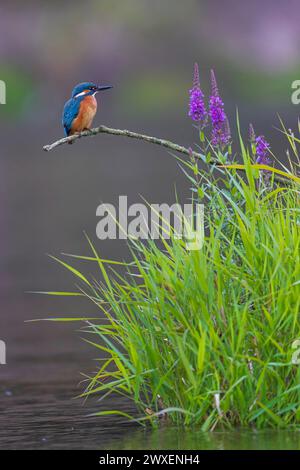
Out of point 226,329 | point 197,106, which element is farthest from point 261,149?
point 226,329

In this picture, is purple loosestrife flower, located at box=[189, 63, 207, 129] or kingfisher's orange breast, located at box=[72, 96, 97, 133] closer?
purple loosestrife flower, located at box=[189, 63, 207, 129]

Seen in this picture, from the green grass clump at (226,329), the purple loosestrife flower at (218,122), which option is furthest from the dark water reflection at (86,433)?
the purple loosestrife flower at (218,122)

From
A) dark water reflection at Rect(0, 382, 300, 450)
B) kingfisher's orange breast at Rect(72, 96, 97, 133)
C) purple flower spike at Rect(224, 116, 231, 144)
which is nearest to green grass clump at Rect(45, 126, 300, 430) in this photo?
dark water reflection at Rect(0, 382, 300, 450)

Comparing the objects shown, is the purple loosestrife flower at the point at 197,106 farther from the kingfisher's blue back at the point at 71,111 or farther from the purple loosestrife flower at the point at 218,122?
the kingfisher's blue back at the point at 71,111

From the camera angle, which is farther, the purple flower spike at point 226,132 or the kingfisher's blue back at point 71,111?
the kingfisher's blue back at point 71,111

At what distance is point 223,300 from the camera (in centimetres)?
597

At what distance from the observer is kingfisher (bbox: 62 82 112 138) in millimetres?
8000

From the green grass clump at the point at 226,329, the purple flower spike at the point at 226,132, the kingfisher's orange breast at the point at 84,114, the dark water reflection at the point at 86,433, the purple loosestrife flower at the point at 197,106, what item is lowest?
the dark water reflection at the point at 86,433

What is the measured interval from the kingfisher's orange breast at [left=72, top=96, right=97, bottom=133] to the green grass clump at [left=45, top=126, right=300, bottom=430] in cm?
188

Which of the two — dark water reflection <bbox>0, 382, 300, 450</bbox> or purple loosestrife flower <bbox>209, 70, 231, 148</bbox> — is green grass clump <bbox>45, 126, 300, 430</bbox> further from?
purple loosestrife flower <bbox>209, 70, 231, 148</bbox>

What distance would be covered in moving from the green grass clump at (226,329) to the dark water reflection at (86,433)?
4.6 inches

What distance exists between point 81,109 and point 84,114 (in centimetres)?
4

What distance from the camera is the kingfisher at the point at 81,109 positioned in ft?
26.2

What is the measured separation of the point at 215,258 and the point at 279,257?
1.15 ft
